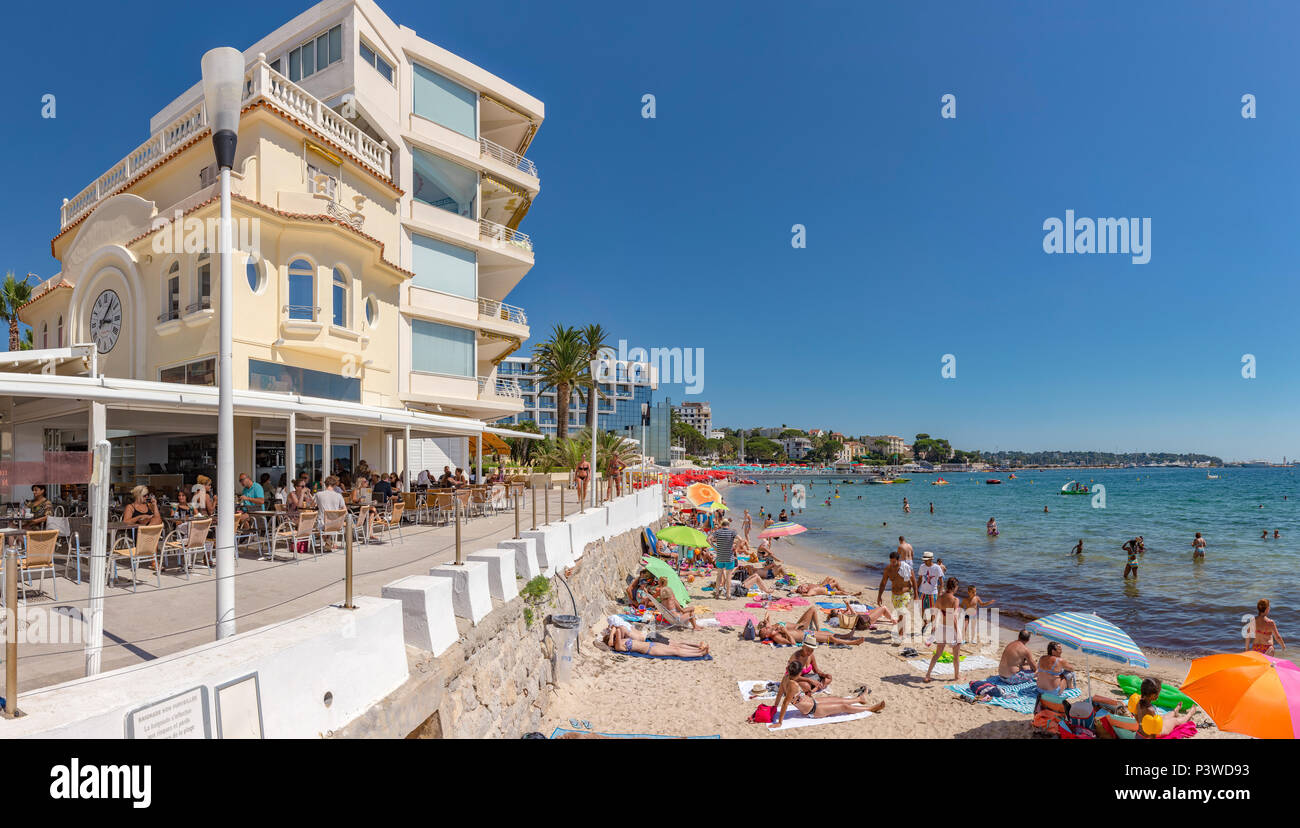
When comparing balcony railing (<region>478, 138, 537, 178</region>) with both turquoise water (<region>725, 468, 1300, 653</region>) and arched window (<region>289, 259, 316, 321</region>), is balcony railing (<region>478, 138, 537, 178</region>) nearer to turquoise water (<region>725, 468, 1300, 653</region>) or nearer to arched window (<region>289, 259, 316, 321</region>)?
arched window (<region>289, 259, 316, 321</region>)

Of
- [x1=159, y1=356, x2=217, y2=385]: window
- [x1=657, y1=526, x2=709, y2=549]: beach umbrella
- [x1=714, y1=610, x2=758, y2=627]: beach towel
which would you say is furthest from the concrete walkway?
[x1=714, y1=610, x2=758, y2=627]: beach towel

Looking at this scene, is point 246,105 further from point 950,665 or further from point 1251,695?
point 1251,695

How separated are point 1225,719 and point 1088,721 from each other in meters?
1.39

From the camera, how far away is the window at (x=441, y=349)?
68.6 feet

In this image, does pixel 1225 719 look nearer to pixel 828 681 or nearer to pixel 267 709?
pixel 828 681

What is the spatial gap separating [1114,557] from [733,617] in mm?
23067

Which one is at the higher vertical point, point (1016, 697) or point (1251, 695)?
point (1251, 695)

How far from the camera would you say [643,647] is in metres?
11.0

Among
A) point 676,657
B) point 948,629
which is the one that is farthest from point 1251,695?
point 676,657

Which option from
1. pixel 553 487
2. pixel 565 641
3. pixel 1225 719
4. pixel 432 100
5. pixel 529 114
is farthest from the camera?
pixel 553 487

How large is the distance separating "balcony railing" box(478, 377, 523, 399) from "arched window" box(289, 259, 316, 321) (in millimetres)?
8770
